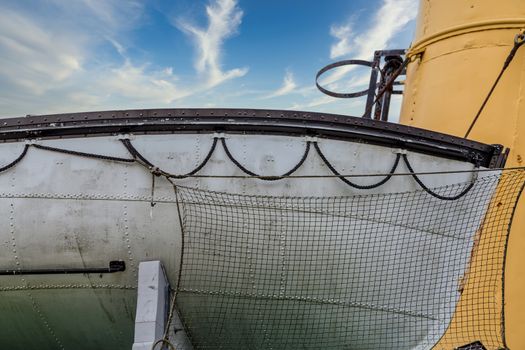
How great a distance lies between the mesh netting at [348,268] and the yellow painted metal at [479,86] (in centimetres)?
12

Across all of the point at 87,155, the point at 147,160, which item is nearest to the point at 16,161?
the point at 87,155

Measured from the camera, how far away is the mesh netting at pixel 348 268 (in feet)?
9.62

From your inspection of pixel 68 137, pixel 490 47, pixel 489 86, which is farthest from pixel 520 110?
pixel 68 137

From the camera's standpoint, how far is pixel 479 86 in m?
3.36

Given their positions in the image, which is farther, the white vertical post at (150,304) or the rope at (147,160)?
the rope at (147,160)

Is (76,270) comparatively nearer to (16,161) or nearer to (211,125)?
(16,161)

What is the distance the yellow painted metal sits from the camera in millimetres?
3090

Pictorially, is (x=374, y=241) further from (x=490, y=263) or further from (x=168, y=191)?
(x=168, y=191)

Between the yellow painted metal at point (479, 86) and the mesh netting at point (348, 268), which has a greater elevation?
the yellow painted metal at point (479, 86)

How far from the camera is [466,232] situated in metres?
3.08

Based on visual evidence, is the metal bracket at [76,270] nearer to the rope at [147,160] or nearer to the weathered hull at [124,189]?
the weathered hull at [124,189]

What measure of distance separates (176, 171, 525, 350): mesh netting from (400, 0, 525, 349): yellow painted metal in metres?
0.12

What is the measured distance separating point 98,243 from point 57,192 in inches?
17.8

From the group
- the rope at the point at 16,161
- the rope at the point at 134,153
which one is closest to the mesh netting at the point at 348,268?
the rope at the point at 134,153
